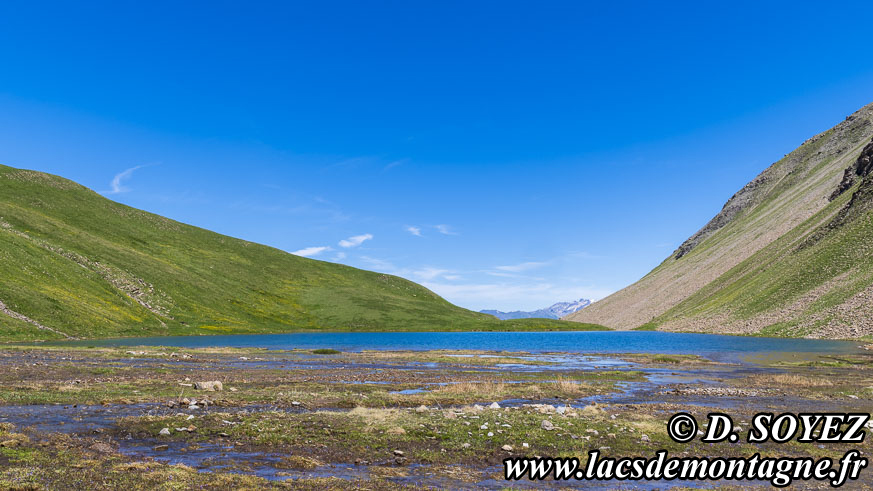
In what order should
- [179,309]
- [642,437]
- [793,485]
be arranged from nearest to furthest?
[793,485] → [642,437] → [179,309]

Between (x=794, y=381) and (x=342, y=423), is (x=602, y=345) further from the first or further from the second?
(x=342, y=423)

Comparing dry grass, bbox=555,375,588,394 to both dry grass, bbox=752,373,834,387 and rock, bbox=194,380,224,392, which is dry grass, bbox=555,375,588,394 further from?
rock, bbox=194,380,224,392

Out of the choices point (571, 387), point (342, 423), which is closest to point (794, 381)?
point (571, 387)

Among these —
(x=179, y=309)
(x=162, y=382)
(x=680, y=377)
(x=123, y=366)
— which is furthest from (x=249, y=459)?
(x=179, y=309)

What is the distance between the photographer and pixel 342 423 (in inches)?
1024

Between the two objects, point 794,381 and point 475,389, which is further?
point 794,381

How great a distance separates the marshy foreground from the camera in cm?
1731

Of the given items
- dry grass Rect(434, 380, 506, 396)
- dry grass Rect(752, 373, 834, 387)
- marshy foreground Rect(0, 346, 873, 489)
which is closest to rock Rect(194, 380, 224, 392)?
marshy foreground Rect(0, 346, 873, 489)

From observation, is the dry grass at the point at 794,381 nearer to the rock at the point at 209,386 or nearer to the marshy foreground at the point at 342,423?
the marshy foreground at the point at 342,423

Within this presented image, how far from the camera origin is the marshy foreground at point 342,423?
1731cm

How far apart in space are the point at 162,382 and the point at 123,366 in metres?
16.2

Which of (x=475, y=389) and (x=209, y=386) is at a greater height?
(x=475, y=389)

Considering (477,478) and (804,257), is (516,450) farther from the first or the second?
(804,257)

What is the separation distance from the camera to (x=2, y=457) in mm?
17531
